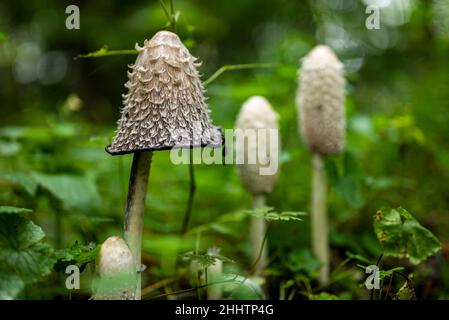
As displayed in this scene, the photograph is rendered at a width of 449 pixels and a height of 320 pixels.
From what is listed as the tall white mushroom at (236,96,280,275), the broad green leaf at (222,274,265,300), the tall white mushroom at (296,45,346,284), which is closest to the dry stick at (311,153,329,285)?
the tall white mushroom at (296,45,346,284)

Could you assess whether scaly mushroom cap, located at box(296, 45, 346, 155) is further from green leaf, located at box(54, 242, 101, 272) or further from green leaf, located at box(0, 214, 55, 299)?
green leaf, located at box(0, 214, 55, 299)

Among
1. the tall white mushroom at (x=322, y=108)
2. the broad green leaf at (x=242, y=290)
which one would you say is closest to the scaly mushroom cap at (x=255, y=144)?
the tall white mushroom at (x=322, y=108)

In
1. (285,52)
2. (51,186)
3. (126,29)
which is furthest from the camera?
(126,29)

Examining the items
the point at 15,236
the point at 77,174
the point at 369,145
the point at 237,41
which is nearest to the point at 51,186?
the point at 77,174

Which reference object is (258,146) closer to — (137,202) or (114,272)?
(137,202)

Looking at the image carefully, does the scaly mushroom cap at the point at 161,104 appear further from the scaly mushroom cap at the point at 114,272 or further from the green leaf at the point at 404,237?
the green leaf at the point at 404,237

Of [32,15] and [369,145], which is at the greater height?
[32,15]
